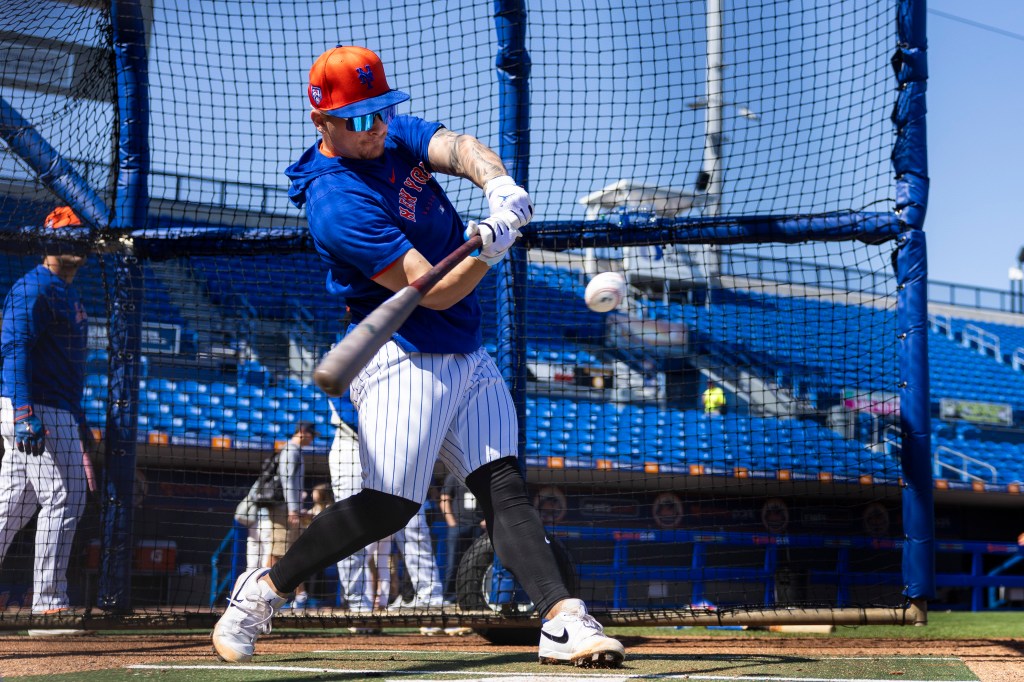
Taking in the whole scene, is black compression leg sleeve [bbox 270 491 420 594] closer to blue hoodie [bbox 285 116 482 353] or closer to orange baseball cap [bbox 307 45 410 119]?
blue hoodie [bbox 285 116 482 353]

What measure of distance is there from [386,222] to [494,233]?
0.32m

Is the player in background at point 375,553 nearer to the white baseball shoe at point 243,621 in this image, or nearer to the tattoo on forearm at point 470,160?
the white baseball shoe at point 243,621

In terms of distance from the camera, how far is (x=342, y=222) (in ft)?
9.08

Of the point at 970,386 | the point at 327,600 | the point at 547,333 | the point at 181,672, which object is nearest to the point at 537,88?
the point at 547,333

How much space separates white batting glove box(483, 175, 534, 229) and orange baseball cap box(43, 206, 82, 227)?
3103mm

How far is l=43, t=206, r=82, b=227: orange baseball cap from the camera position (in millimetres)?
5145

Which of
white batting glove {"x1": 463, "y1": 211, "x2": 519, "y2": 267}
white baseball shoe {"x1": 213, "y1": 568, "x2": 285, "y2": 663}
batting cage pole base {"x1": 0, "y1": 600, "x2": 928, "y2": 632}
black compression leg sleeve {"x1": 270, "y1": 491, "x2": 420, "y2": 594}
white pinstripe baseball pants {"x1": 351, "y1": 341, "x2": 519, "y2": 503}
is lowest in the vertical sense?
batting cage pole base {"x1": 0, "y1": 600, "x2": 928, "y2": 632}

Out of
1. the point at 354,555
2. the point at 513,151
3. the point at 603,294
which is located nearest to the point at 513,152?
the point at 513,151

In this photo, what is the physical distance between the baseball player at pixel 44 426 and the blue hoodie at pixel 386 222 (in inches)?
104

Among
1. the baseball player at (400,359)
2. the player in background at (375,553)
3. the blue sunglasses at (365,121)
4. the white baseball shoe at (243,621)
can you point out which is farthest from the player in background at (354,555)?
the blue sunglasses at (365,121)

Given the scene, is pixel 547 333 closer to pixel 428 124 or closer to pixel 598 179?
pixel 598 179

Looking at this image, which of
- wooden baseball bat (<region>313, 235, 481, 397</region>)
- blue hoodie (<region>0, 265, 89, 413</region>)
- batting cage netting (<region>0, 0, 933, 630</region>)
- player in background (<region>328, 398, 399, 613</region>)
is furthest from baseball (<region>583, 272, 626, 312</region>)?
blue hoodie (<region>0, 265, 89, 413</region>)

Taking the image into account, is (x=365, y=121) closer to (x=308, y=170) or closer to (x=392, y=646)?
(x=308, y=170)

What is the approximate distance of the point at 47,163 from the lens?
5.05 m
